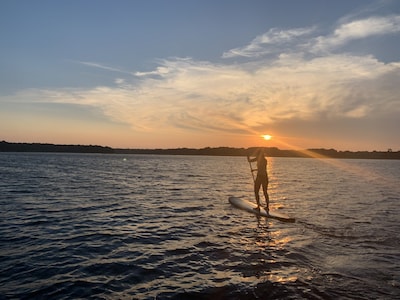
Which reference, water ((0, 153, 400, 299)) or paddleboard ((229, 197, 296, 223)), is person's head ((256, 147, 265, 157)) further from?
water ((0, 153, 400, 299))

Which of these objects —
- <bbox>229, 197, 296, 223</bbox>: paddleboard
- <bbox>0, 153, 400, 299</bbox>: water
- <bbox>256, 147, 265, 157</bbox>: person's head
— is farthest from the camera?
<bbox>256, 147, 265, 157</bbox>: person's head

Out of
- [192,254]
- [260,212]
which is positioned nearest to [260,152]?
[260,212]

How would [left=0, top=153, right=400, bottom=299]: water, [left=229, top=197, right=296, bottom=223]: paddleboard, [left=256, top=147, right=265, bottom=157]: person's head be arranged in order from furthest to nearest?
[left=256, top=147, right=265, bottom=157]: person's head → [left=229, top=197, right=296, bottom=223]: paddleboard → [left=0, top=153, right=400, bottom=299]: water

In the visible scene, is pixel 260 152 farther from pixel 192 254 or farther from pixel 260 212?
pixel 192 254

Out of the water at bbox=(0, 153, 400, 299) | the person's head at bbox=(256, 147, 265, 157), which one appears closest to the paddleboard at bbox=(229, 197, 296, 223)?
the water at bbox=(0, 153, 400, 299)

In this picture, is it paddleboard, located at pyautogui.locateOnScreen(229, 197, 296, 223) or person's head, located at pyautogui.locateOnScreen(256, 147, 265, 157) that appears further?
person's head, located at pyautogui.locateOnScreen(256, 147, 265, 157)

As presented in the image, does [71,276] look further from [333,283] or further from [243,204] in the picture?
[243,204]

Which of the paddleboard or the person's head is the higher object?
the person's head

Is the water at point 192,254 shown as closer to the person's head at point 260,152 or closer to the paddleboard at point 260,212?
the paddleboard at point 260,212

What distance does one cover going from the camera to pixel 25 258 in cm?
1054

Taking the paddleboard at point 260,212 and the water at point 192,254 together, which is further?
the paddleboard at point 260,212

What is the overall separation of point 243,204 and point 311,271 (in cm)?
1228

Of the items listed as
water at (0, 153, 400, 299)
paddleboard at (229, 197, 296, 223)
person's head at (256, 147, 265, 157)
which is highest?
person's head at (256, 147, 265, 157)

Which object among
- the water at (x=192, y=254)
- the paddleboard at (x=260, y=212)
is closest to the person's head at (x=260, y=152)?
the paddleboard at (x=260, y=212)
